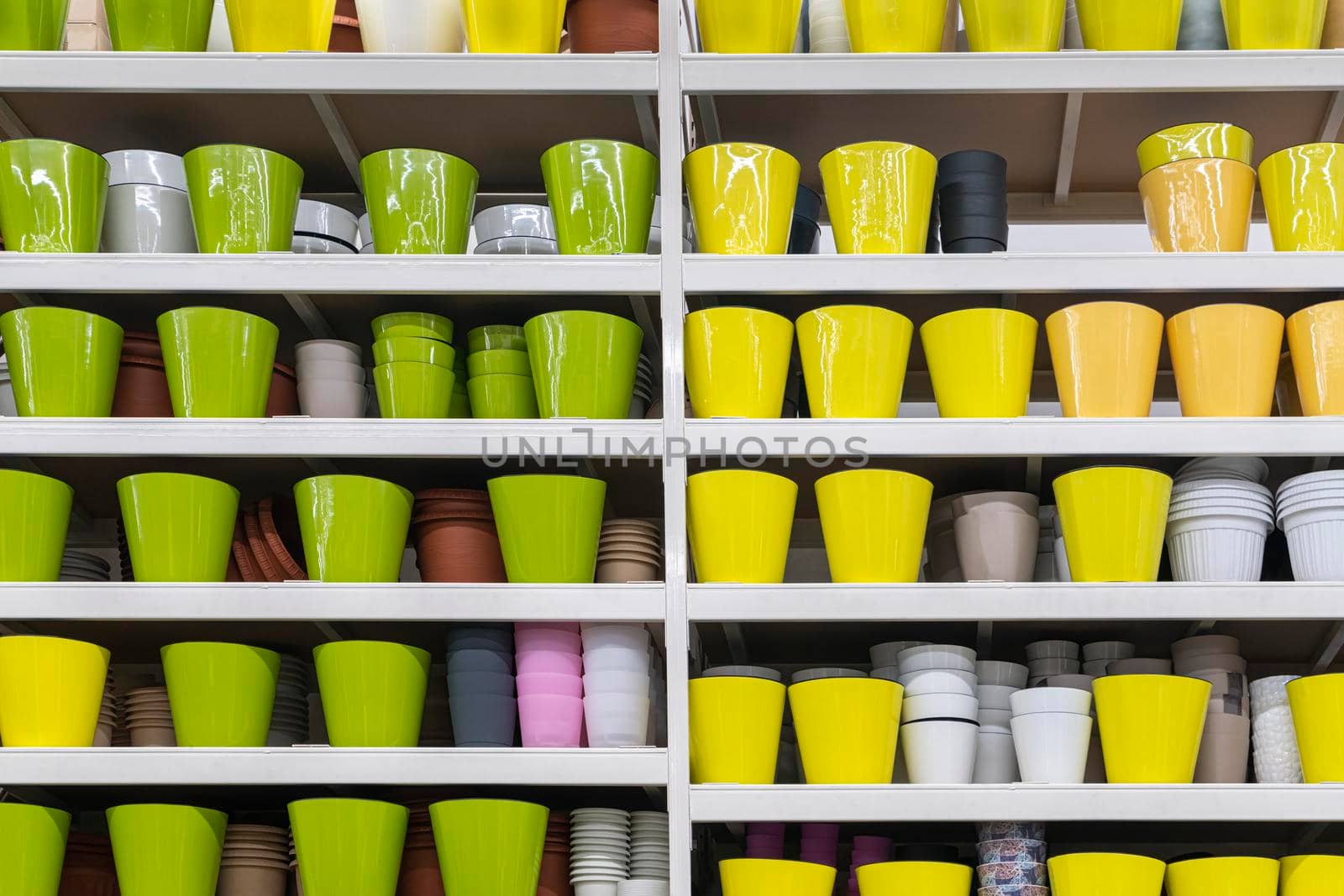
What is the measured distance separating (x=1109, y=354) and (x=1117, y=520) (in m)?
0.23

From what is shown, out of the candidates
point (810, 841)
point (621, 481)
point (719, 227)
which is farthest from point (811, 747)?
point (719, 227)

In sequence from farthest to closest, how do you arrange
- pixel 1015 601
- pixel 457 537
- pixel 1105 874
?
pixel 457 537 < pixel 1015 601 < pixel 1105 874

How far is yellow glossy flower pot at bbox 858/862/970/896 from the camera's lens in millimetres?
1702

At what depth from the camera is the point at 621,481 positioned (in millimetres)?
2064

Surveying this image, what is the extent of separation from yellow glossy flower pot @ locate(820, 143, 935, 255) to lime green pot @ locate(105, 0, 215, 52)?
0.94 meters

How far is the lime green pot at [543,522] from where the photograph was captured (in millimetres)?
1815

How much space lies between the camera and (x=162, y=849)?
1.73m

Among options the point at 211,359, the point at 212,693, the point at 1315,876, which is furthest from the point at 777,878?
the point at 211,359

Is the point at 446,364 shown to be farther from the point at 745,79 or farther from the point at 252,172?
the point at 745,79

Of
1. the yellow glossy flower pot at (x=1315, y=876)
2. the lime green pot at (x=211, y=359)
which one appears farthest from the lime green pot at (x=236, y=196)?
the yellow glossy flower pot at (x=1315, y=876)

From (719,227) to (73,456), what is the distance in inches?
38.5

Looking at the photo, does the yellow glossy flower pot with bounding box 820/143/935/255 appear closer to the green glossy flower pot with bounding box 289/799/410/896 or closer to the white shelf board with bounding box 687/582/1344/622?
the white shelf board with bounding box 687/582/1344/622

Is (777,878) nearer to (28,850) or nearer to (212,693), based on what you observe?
(212,693)

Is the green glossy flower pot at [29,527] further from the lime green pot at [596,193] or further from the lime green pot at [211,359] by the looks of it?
the lime green pot at [596,193]
